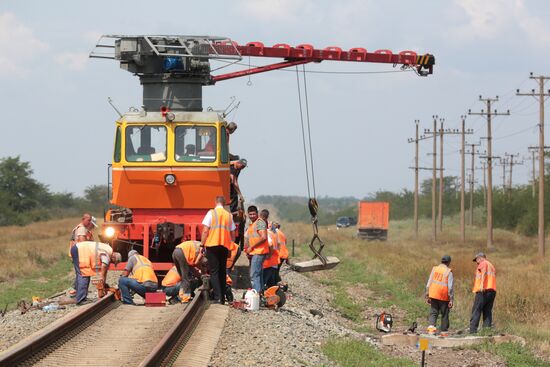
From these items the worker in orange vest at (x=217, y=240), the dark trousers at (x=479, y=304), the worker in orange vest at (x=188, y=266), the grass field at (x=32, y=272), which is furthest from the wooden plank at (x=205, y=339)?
the grass field at (x=32, y=272)

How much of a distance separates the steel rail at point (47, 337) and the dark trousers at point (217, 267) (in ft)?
5.54

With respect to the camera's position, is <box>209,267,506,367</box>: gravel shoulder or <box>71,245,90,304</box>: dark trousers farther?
<box>71,245,90,304</box>: dark trousers

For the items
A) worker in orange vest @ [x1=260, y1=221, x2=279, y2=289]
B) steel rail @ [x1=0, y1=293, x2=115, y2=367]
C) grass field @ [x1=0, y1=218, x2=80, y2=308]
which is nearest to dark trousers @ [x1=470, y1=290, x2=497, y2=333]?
worker in orange vest @ [x1=260, y1=221, x2=279, y2=289]

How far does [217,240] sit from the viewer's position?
1617 centimetres

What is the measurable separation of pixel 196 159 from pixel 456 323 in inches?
250

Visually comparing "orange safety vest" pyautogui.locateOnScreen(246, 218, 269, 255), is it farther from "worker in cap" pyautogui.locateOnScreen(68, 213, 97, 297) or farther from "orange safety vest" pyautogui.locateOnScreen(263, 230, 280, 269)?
"worker in cap" pyautogui.locateOnScreen(68, 213, 97, 297)

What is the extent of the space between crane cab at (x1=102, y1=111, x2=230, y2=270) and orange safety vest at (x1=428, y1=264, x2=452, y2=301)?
442 cm

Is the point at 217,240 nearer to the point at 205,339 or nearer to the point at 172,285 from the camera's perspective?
the point at 172,285

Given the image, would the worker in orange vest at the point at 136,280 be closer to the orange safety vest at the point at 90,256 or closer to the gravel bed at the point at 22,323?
the orange safety vest at the point at 90,256

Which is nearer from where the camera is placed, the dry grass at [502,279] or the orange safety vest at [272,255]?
the orange safety vest at [272,255]

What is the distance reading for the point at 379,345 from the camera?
1717 centimetres

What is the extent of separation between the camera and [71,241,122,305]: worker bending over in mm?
16516

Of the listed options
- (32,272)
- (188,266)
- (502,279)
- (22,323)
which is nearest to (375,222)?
(502,279)

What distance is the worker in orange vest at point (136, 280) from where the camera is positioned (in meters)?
16.7
